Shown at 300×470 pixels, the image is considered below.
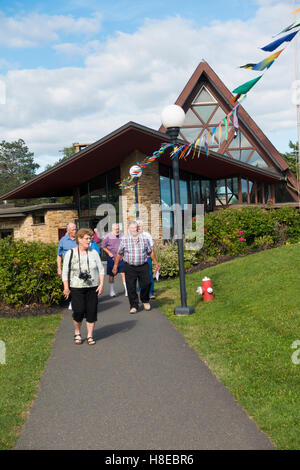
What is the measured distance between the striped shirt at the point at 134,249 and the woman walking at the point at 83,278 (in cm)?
202

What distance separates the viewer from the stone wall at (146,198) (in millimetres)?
19703

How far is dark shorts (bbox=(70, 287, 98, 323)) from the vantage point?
6840mm

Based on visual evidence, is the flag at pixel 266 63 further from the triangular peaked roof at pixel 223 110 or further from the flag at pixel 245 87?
the triangular peaked roof at pixel 223 110

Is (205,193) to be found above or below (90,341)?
above

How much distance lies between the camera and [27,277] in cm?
990

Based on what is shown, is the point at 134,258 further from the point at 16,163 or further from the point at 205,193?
the point at 16,163

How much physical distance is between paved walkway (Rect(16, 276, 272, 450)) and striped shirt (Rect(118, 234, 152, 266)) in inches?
85.2

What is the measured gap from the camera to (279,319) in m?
7.17

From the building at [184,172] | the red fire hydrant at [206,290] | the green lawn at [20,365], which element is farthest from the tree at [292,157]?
the green lawn at [20,365]

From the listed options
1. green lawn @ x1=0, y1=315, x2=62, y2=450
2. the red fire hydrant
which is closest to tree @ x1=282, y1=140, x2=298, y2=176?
the red fire hydrant

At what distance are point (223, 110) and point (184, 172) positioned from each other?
21.6 ft

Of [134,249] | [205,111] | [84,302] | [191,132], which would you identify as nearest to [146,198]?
[191,132]
